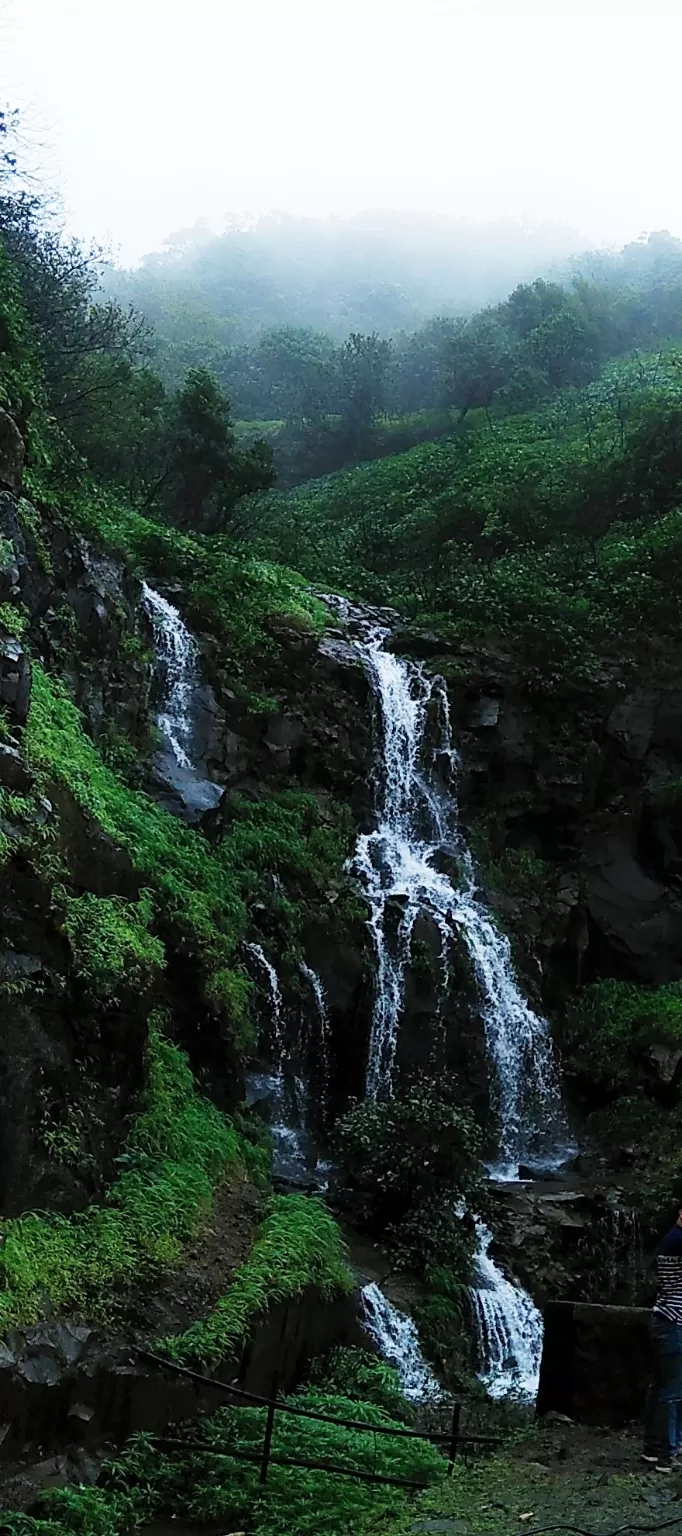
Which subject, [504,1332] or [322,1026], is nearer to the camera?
[504,1332]

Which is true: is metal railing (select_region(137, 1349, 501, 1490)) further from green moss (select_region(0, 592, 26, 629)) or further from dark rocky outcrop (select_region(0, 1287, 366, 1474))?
green moss (select_region(0, 592, 26, 629))

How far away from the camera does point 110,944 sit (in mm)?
9922

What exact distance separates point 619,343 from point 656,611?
26.7 meters

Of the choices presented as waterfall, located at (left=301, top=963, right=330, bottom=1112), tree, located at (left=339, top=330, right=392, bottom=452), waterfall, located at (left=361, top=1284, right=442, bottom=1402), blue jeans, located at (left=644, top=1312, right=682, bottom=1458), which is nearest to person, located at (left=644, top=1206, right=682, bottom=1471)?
blue jeans, located at (left=644, top=1312, right=682, bottom=1458)

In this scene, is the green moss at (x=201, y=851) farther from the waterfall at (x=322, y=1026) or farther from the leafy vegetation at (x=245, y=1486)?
the leafy vegetation at (x=245, y=1486)

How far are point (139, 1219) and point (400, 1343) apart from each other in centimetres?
292

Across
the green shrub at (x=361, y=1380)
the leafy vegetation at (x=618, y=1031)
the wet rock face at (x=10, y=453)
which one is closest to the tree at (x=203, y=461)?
the wet rock face at (x=10, y=453)

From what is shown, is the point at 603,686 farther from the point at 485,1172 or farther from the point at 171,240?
the point at 171,240

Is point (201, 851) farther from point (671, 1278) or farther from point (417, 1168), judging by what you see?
point (671, 1278)

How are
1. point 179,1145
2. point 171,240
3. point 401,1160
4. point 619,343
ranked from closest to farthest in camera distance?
point 179,1145
point 401,1160
point 619,343
point 171,240

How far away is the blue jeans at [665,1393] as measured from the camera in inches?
246

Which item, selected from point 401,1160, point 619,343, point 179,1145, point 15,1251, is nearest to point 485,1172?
point 401,1160

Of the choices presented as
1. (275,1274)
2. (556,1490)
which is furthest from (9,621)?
(556,1490)

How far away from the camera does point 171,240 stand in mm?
102938
